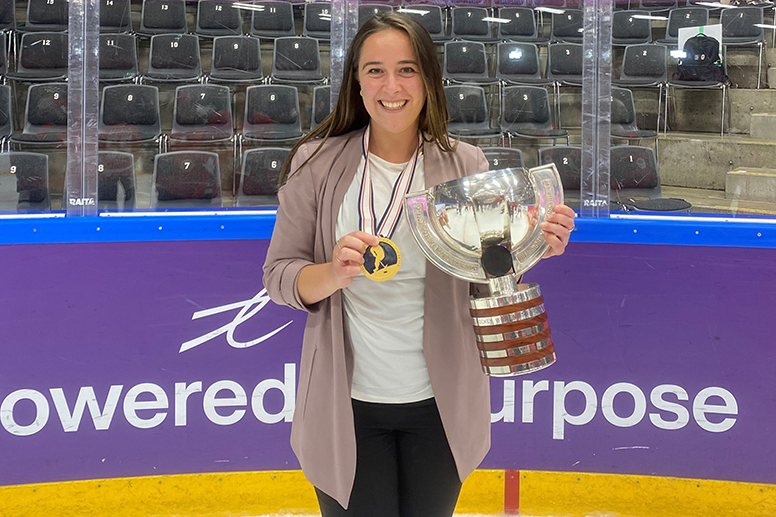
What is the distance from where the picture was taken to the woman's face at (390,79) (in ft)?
4.17

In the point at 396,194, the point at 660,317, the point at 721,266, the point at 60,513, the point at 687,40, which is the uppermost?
the point at 687,40

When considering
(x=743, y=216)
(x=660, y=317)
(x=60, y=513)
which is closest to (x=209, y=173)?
(x=60, y=513)

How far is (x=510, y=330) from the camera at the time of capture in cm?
118

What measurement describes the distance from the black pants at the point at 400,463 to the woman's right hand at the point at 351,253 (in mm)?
271

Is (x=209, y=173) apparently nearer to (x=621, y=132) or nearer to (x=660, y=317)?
(x=621, y=132)

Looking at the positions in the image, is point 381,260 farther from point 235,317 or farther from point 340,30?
point 340,30

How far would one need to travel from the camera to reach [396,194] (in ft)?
4.36

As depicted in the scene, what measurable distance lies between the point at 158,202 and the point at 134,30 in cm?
75

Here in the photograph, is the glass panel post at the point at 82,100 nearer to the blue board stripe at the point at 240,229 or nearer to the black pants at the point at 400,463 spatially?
the blue board stripe at the point at 240,229

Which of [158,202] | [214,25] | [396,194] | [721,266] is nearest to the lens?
[396,194]

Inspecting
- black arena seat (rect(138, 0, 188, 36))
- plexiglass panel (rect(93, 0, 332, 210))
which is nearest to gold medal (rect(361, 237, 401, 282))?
Answer: plexiglass panel (rect(93, 0, 332, 210))

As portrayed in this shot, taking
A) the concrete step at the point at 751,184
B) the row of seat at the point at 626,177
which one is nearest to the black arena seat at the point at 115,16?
the row of seat at the point at 626,177

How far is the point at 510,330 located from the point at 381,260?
21 cm

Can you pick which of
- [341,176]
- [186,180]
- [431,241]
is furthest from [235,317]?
[431,241]
